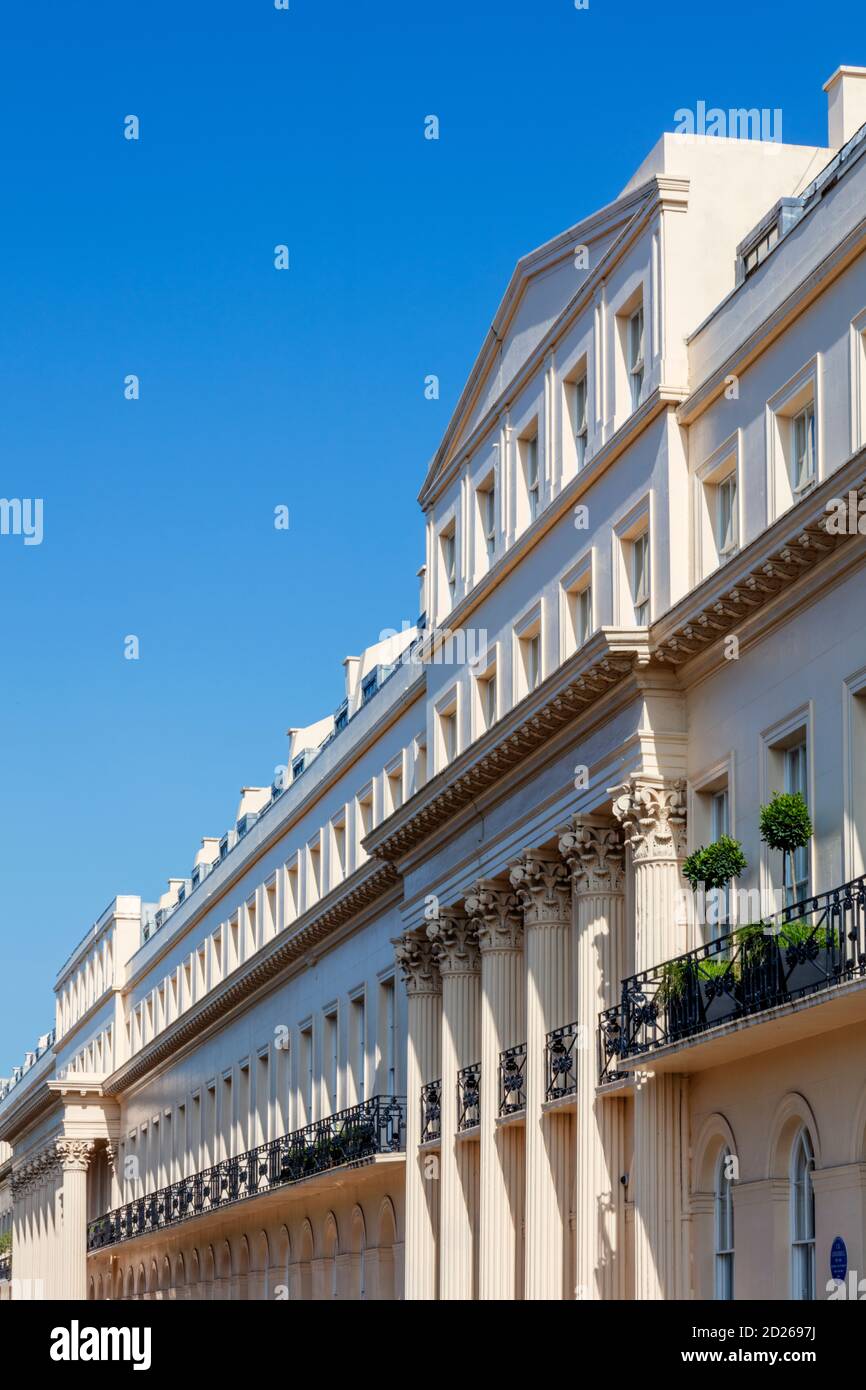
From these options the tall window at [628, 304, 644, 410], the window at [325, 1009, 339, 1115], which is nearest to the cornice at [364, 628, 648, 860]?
the tall window at [628, 304, 644, 410]

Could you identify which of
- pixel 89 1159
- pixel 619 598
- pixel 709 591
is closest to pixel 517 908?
pixel 619 598

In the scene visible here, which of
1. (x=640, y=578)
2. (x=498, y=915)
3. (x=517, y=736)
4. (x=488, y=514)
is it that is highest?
(x=488, y=514)

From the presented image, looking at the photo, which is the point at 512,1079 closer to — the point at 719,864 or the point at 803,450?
the point at 719,864

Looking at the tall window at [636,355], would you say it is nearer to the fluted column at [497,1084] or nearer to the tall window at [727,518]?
the tall window at [727,518]

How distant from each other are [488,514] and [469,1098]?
1072 centimetres

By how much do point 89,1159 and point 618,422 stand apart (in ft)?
213

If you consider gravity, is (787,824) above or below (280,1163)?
above

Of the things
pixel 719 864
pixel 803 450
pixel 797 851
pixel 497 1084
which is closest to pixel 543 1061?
pixel 497 1084

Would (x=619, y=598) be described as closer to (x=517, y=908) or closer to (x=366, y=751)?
(x=517, y=908)

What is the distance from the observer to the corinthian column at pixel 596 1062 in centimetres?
3422

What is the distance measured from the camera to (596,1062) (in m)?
34.7

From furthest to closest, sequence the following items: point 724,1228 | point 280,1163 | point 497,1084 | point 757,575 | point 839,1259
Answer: point 280,1163 < point 497,1084 < point 724,1228 < point 757,575 < point 839,1259

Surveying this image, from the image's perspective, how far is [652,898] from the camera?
3303cm

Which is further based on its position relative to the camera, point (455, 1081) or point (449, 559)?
point (449, 559)
